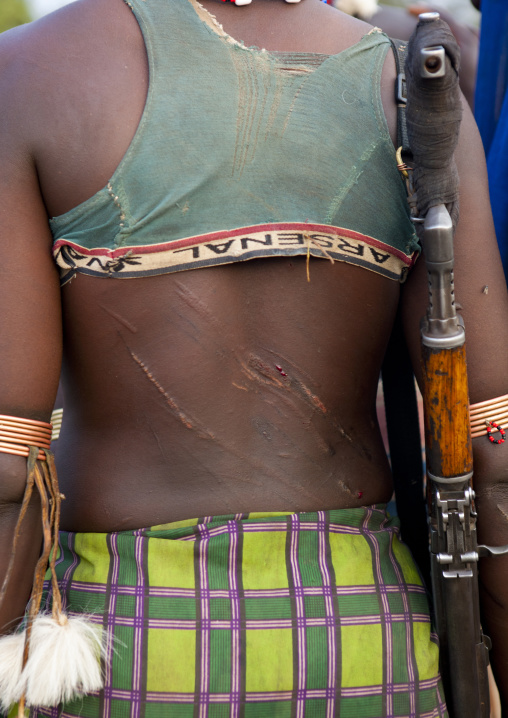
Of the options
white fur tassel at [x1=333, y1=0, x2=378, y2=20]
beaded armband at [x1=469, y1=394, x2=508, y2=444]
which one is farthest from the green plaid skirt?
white fur tassel at [x1=333, y1=0, x2=378, y2=20]

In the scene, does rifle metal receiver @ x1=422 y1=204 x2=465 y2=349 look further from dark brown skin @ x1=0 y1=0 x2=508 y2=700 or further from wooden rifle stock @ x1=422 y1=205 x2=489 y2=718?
dark brown skin @ x1=0 y1=0 x2=508 y2=700

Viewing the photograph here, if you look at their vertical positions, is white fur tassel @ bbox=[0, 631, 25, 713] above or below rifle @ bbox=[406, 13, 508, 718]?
below

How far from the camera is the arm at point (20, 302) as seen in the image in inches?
50.2

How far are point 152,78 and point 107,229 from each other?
0.90 ft

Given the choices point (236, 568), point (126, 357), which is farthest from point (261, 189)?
point (236, 568)

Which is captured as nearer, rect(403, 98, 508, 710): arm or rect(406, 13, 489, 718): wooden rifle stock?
rect(406, 13, 489, 718): wooden rifle stock

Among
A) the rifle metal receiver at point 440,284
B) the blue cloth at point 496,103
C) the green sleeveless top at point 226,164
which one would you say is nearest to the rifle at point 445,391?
the rifle metal receiver at point 440,284

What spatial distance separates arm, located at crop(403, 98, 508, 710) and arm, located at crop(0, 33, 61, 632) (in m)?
0.72

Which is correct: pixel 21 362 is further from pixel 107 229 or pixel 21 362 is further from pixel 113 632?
pixel 113 632

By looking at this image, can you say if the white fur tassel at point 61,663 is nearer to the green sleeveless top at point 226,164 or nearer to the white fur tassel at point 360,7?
the green sleeveless top at point 226,164

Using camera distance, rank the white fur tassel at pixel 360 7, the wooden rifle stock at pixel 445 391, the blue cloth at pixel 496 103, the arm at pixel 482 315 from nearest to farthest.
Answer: the wooden rifle stock at pixel 445 391 → the arm at pixel 482 315 → the blue cloth at pixel 496 103 → the white fur tassel at pixel 360 7

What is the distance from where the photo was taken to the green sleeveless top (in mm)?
1307

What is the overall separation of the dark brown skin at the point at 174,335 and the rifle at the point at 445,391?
0.30ft

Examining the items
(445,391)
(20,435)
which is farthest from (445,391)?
(20,435)
